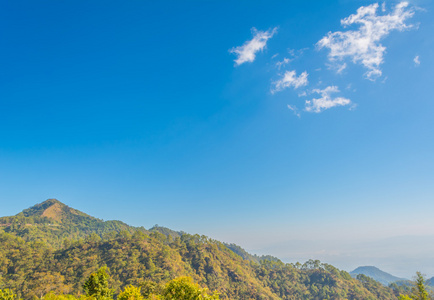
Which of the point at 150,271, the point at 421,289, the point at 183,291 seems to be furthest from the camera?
the point at 150,271

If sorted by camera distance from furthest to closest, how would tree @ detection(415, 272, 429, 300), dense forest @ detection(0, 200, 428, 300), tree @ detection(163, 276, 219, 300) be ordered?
1. dense forest @ detection(0, 200, 428, 300)
2. tree @ detection(415, 272, 429, 300)
3. tree @ detection(163, 276, 219, 300)

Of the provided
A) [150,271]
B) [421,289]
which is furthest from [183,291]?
[150,271]

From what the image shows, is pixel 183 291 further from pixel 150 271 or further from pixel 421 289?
pixel 150 271

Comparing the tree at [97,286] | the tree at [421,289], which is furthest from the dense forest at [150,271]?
the tree at [421,289]

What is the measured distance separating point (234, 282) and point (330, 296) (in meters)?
73.7

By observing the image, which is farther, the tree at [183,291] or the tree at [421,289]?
the tree at [421,289]

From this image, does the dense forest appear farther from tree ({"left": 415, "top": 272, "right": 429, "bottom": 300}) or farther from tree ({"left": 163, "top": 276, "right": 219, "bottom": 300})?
tree ({"left": 415, "top": 272, "right": 429, "bottom": 300})

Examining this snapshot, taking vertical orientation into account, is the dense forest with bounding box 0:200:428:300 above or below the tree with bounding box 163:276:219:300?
below

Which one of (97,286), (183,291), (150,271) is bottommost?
(150,271)

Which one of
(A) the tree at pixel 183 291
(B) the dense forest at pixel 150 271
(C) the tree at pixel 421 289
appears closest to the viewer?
(A) the tree at pixel 183 291

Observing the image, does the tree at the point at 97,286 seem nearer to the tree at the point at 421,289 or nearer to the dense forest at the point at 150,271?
the dense forest at the point at 150,271

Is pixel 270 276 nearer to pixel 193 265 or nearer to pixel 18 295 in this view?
pixel 193 265

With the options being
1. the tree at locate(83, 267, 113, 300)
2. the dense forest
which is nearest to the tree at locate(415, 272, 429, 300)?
the dense forest

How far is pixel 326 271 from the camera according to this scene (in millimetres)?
194750
